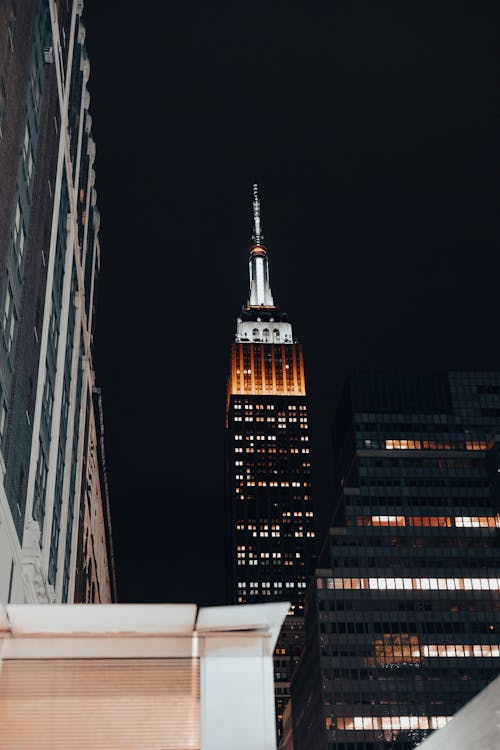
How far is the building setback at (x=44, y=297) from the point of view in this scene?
41906mm

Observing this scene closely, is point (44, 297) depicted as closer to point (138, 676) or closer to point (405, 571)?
point (138, 676)

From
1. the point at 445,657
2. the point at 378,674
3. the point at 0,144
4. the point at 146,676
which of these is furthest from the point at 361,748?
the point at 146,676

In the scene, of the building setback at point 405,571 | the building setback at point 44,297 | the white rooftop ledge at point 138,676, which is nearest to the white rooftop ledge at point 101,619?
the white rooftop ledge at point 138,676

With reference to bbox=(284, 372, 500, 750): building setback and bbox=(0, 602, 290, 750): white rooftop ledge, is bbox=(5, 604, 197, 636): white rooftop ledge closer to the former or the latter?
bbox=(0, 602, 290, 750): white rooftop ledge

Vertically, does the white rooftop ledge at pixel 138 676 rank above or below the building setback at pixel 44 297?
below

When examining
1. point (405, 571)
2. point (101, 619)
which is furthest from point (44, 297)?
point (405, 571)

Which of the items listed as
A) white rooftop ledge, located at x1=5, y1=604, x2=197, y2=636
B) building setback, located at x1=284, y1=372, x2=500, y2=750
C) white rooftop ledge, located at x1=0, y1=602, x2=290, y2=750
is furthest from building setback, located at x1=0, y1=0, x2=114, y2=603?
building setback, located at x1=284, y1=372, x2=500, y2=750

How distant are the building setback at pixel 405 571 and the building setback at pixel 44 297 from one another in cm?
6891

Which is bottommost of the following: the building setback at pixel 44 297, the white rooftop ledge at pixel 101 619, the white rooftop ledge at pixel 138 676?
the white rooftop ledge at pixel 138 676

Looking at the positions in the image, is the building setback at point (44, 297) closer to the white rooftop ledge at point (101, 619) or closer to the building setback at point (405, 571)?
the white rooftop ledge at point (101, 619)

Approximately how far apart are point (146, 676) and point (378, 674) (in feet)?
430

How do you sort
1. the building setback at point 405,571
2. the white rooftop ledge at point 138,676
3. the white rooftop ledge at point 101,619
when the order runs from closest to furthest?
the white rooftop ledge at point 138,676 → the white rooftop ledge at point 101,619 → the building setback at point 405,571

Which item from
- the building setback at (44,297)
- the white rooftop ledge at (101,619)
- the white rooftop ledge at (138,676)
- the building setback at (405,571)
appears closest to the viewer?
the white rooftop ledge at (138,676)

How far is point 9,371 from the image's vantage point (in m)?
42.9
